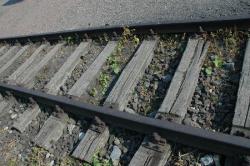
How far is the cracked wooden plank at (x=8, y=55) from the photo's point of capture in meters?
7.98

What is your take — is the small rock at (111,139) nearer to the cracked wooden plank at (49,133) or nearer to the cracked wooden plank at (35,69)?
the cracked wooden plank at (49,133)

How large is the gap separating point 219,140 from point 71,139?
1.99 metres

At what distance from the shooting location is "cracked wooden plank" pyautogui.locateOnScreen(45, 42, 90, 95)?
578cm

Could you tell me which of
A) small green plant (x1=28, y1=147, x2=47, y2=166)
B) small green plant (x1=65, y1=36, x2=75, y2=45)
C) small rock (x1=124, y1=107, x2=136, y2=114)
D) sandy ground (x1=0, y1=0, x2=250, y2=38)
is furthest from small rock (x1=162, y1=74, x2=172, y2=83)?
small green plant (x1=65, y1=36, x2=75, y2=45)

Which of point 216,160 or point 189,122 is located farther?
point 189,122

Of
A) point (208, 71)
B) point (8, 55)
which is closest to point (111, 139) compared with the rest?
point (208, 71)

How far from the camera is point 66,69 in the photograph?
19.8 feet

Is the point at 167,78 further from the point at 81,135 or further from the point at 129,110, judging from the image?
the point at 81,135

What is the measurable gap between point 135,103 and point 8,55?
4439mm

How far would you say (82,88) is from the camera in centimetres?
532

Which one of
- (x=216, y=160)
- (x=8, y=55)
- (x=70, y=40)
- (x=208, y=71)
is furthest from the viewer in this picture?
(x=8, y=55)

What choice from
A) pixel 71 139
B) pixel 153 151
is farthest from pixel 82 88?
pixel 153 151

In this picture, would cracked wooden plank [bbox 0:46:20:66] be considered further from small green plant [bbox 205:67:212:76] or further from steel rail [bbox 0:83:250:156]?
small green plant [bbox 205:67:212:76]

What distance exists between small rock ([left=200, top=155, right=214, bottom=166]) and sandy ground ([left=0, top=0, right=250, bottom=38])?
2.30 m
